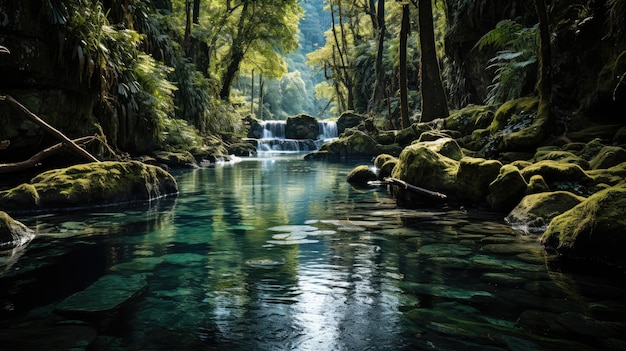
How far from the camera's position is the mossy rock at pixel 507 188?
691cm

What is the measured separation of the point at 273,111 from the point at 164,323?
68.7 m

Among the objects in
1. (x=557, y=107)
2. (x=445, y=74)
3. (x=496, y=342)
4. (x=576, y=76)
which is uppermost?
(x=445, y=74)

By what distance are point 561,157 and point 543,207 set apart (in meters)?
2.67

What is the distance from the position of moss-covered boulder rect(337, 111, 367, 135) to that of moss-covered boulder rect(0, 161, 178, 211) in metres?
25.5

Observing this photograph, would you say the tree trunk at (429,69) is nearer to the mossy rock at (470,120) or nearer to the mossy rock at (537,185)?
the mossy rock at (470,120)

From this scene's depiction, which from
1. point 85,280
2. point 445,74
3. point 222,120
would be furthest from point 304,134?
point 85,280

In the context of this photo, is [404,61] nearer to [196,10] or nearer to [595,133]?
[595,133]

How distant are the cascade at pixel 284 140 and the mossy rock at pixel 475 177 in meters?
25.8

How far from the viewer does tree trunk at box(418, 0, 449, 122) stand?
16453 mm

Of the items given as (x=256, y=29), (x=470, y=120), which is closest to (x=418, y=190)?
(x=470, y=120)

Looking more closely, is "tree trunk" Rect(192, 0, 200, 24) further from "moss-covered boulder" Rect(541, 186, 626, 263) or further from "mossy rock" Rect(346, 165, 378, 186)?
"moss-covered boulder" Rect(541, 186, 626, 263)

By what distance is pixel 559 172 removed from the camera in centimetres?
690

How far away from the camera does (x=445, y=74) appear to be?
24859mm

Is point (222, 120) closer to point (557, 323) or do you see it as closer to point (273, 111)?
point (557, 323)
